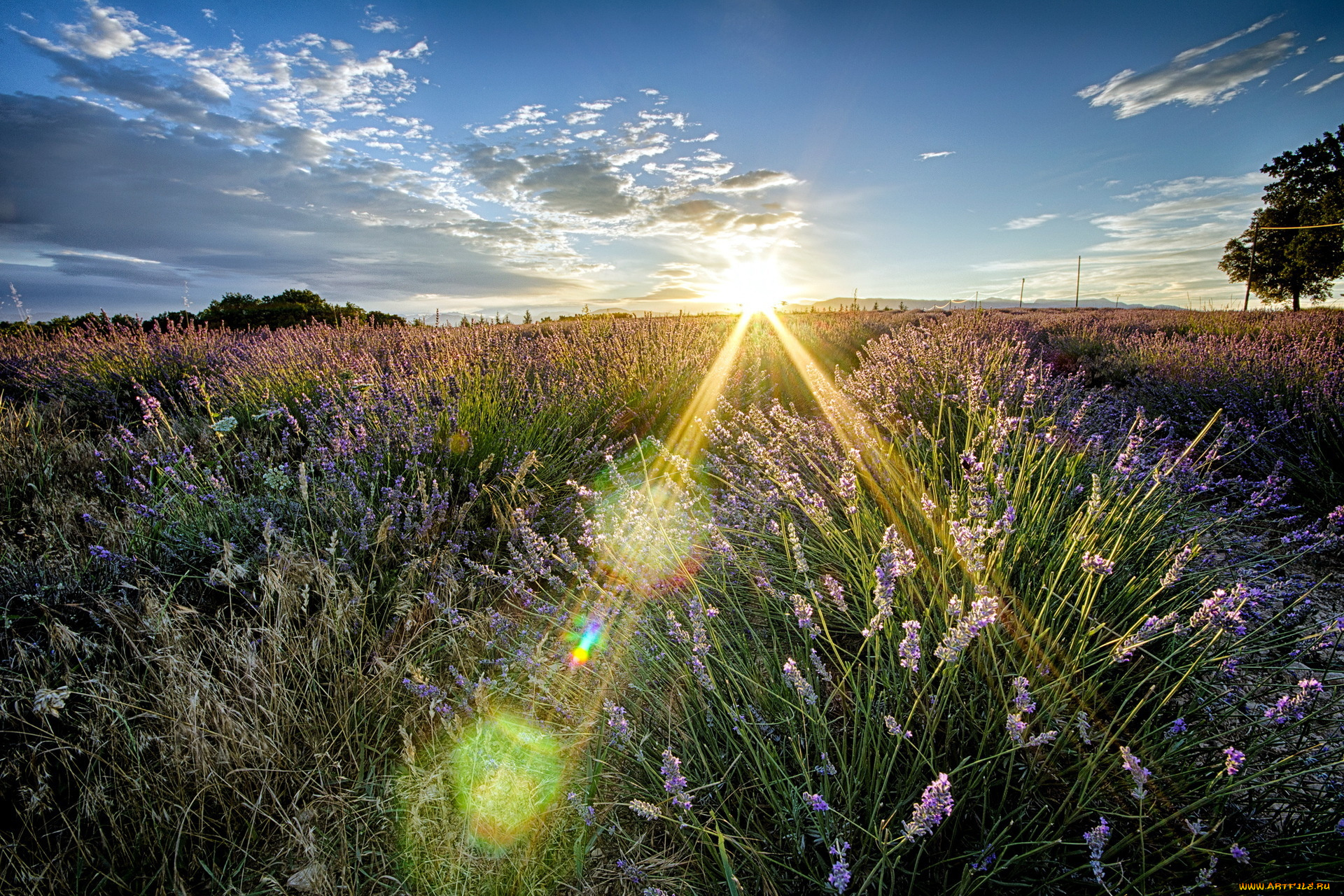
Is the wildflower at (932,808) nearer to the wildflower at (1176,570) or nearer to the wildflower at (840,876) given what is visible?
the wildflower at (840,876)

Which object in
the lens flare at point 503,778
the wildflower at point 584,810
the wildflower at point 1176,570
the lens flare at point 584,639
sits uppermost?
the wildflower at point 1176,570

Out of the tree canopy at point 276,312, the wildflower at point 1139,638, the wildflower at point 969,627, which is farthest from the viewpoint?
the tree canopy at point 276,312

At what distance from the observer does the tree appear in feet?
84.9

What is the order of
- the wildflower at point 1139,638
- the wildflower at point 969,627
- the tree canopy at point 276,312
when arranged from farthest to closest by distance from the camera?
the tree canopy at point 276,312, the wildflower at point 1139,638, the wildflower at point 969,627

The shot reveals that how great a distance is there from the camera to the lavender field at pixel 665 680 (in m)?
1.16

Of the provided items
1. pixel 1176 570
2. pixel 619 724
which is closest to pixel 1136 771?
pixel 1176 570

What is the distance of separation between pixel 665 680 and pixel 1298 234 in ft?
140

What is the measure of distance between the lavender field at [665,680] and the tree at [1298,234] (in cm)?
3730

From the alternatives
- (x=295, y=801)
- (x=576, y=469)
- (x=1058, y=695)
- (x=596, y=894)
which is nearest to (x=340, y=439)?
(x=576, y=469)

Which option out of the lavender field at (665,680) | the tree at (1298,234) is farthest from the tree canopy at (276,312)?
the tree at (1298,234)

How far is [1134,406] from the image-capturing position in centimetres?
564

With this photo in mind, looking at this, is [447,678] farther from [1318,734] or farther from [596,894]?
[1318,734]

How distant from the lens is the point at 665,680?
1753 mm

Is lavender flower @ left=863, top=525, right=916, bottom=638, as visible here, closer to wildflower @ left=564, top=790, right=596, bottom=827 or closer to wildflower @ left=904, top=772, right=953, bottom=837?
wildflower @ left=904, top=772, right=953, bottom=837
